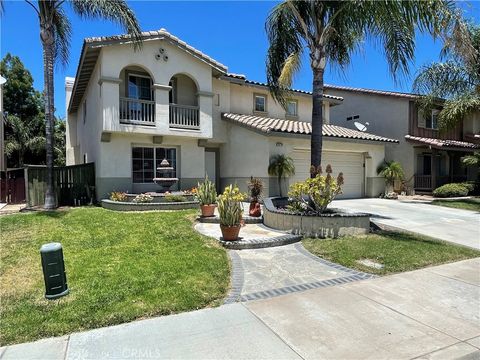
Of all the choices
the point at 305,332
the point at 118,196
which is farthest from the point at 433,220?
the point at 118,196

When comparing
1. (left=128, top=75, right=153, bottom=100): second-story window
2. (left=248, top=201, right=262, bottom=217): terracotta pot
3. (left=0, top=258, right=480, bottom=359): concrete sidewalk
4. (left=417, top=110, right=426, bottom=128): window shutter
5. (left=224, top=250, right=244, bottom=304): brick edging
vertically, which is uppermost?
(left=128, top=75, right=153, bottom=100): second-story window

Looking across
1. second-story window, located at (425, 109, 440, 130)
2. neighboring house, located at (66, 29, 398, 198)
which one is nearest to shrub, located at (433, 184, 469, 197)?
neighboring house, located at (66, 29, 398, 198)

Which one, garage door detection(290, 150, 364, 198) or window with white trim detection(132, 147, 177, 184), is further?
garage door detection(290, 150, 364, 198)

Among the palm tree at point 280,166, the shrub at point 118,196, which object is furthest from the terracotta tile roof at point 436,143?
the shrub at point 118,196

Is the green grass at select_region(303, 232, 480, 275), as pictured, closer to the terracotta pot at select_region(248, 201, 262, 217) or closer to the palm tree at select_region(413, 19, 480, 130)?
the terracotta pot at select_region(248, 201, 262, 217)

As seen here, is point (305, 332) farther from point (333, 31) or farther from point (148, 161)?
point (148, 161)

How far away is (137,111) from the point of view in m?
14.7

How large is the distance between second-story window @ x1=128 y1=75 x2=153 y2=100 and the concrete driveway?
10358 millimetres

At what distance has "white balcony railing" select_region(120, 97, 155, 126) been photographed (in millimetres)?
14430

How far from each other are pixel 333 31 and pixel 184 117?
25.8 ft

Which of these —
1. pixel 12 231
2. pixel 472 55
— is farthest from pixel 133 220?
pixel 472 55

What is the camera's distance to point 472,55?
920cm

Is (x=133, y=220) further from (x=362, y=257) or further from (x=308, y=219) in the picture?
(x=362, y=257)

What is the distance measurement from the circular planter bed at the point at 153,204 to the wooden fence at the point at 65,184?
1610mm
